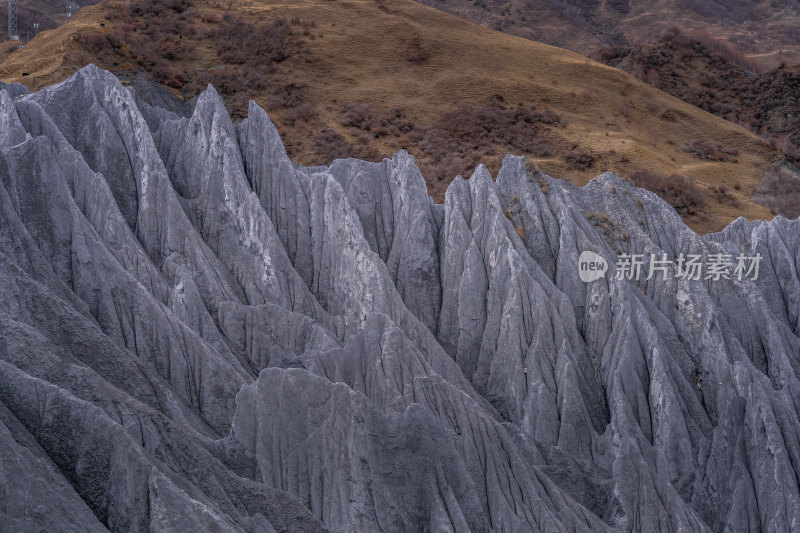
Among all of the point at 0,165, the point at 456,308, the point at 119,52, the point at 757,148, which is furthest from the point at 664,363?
the point at 119,52

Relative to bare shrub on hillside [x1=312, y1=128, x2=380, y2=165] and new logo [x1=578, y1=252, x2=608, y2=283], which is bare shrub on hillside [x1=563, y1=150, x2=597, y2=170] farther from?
new logo [x1=578, y1=252, x2=608, y2=283]

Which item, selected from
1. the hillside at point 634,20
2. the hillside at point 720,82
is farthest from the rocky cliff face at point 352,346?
the hillside at point 634,20

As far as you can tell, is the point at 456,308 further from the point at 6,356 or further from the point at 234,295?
the point at 6,356

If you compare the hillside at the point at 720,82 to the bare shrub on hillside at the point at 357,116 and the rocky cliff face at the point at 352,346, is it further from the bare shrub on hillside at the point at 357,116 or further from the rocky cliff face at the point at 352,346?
the rocky cliff face at the point at 352,346

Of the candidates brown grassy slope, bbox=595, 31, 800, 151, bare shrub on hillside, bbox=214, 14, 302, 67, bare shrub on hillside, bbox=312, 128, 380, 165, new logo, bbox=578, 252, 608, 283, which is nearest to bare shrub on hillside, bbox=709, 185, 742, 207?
new logo, bbox=578, 252, 608, 283

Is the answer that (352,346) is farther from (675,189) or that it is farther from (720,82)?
(720,82)
